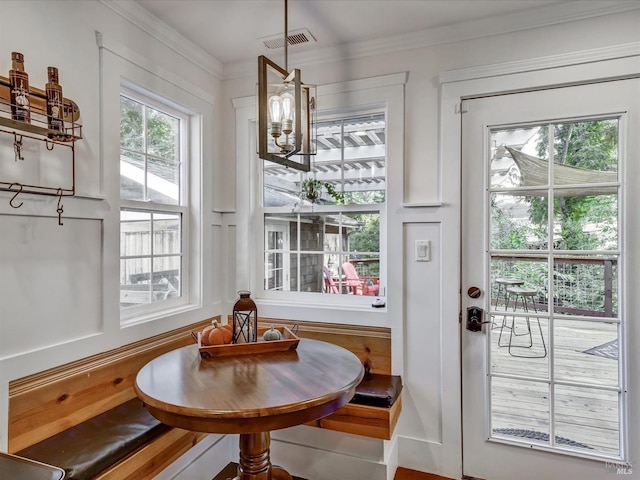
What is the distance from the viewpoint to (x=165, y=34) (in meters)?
2.24

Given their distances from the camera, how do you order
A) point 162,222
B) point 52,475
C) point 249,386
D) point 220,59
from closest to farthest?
point 52,475 < point 249,386 < point 162,222 < point 220,59

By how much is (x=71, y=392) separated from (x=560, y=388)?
8.13 ft

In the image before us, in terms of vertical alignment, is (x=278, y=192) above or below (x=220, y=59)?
below

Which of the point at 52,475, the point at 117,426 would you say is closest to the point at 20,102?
the point at 52,475

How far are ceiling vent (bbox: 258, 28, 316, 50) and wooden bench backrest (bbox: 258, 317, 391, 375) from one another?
71.5 inches

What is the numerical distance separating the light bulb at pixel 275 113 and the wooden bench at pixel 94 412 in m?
1.40

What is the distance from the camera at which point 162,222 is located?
2.40 metres

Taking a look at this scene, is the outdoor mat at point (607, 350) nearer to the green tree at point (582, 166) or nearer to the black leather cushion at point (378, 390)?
the green tree at point (582, 166)

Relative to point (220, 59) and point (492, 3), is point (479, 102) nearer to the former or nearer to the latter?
point (492, 3)

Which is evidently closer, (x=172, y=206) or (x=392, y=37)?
(x=392, y=37)

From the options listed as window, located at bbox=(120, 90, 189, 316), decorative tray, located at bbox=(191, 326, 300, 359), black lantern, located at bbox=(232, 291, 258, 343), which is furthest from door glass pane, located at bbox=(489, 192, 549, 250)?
window, located at bbox=(120, 90, 189, 316)

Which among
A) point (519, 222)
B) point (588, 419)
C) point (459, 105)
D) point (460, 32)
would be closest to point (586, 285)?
point (519, 222)

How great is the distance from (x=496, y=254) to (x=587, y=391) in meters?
0.85

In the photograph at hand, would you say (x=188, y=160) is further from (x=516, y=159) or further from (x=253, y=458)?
(x=516, y=159)
